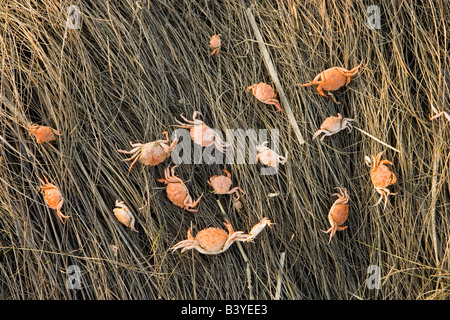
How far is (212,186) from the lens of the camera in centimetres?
→ 222

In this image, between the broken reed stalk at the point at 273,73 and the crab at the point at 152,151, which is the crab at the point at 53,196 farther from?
the broken reed stalk at the point at 273,73

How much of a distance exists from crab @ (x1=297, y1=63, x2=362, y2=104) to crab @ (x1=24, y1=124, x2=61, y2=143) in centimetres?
134

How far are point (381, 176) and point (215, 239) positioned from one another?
0.92 m

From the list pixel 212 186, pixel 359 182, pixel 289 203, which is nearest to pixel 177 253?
Answer: pixel 212 186

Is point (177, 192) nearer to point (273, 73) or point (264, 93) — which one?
point (264, 93)

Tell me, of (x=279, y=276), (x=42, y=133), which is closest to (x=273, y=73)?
(x=279, y=276)

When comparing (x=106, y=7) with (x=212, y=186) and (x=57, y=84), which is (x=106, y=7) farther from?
(x=212, y=186)

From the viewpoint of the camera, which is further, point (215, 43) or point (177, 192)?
point (215, 43)

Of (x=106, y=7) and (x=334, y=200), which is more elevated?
(x=106, y=7)

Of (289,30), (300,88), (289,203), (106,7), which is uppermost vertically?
(106,7)

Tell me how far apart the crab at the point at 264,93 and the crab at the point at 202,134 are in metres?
0.30

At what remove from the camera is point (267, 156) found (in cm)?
222

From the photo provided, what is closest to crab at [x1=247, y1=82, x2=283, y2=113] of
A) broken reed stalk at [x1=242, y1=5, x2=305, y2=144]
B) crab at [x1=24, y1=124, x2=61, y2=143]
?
broken reed stalk at [x1=242, y1=5, x2=305, y2=144]

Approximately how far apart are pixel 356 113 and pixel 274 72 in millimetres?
497
